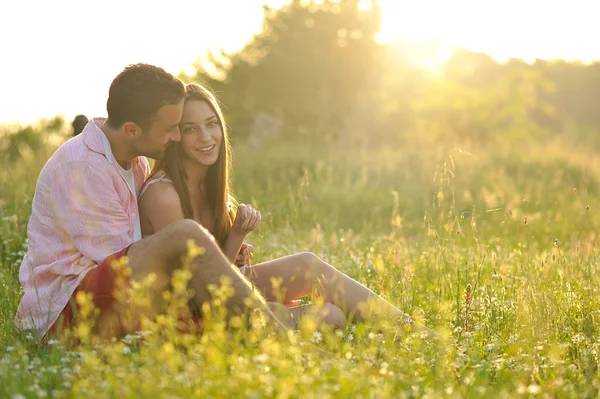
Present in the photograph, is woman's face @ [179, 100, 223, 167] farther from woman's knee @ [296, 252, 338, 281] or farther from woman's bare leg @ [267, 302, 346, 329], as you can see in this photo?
woman's bare leg @ [267, 302, 346, 329]

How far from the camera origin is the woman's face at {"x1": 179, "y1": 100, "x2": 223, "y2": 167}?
462cm

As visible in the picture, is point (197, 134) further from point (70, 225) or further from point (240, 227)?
point (70, 225)

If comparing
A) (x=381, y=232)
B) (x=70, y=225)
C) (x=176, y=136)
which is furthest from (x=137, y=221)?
(x=381, y=232)

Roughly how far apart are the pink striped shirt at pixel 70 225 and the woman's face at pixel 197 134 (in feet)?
2.41

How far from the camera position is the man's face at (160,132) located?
4.08 meters

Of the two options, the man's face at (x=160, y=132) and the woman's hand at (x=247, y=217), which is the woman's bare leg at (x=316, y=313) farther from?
the man's face at (x=160, y=132)

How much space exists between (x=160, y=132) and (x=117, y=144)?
0.26 meters

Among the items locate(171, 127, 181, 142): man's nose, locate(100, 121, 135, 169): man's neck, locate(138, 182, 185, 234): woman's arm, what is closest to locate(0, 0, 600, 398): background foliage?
locate(138, 182, 185, 234): woman's arm

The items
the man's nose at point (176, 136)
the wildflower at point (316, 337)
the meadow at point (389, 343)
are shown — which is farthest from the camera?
the man's nose at point (176, 136)

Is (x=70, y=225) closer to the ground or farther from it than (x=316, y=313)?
farther from it

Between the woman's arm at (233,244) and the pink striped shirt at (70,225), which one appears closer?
the pink striped shirt at (70,225)

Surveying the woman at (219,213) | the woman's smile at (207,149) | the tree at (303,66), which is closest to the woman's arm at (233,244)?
the woman at (219,213)

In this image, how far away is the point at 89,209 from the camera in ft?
12.4

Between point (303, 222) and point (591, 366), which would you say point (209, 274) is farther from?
point (303, 222)
